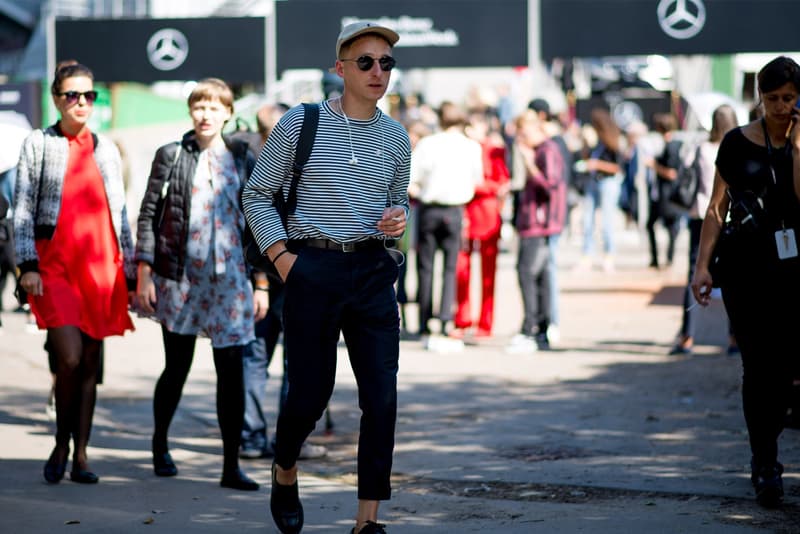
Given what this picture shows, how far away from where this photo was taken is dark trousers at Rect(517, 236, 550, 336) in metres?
12.1

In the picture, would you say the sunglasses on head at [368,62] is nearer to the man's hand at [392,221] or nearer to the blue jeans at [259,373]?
the man's hand at [392,221]

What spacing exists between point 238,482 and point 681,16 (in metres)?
8.24

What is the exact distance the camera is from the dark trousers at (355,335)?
532 centimetres

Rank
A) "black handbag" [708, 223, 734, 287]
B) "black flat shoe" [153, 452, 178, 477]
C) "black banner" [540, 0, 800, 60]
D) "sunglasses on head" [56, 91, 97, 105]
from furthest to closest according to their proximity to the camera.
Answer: "black banner" [540, 0, 800, 60], "black flat shoe" [153, 452, 178, 477], "sunglasses on head" [56, 91, 97, 105], "black handbag" [708, 223, 734, 287]

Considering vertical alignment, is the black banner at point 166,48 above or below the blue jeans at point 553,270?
above

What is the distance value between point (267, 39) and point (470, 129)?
2.46 m

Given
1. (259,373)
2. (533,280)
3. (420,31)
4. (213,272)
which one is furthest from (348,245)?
(420,31)

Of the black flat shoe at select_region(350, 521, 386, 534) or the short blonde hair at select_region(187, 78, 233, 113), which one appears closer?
the black flat shoe at select_region(350, 521, 386, 534)

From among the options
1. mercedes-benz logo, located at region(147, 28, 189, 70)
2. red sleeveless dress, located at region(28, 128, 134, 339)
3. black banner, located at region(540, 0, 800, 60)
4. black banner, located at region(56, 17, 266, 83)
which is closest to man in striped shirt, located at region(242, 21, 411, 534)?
red sleeveless dress, located at region(28, 128, 134, 339)

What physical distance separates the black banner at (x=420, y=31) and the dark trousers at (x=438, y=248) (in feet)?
6.48

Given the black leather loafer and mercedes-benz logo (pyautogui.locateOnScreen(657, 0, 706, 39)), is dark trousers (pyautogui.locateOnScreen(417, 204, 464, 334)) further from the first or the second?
the black leather loafer

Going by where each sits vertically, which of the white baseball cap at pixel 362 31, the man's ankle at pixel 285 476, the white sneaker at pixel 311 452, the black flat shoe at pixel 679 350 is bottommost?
the white sneaker at pixel 311 452

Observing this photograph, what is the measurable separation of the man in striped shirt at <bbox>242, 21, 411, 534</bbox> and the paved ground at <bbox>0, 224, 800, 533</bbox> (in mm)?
677

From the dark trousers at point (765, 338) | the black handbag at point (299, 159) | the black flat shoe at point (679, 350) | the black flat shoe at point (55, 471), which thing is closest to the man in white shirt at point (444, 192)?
the black flat shoe at point (679, 350)
